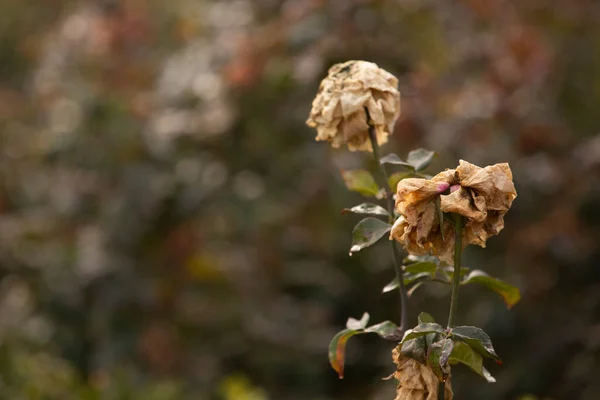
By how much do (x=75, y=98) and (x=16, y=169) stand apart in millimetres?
926

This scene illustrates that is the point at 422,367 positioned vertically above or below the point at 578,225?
above

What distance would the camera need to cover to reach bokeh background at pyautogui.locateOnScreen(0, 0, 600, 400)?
2.38 meters

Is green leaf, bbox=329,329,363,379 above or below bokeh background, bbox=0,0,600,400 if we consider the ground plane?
above

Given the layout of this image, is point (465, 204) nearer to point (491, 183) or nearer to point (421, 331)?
point (491, 183)

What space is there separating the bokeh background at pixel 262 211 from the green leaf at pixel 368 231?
1248mm

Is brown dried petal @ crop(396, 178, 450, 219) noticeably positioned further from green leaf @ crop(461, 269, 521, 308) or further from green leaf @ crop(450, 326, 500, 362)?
green leaf @ crop(461, 269, 521, 308)

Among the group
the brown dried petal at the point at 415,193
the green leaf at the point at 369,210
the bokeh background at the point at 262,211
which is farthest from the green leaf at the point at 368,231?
the bokeh background at the point at 262,211

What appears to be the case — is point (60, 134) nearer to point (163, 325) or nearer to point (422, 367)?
point (163, 325)

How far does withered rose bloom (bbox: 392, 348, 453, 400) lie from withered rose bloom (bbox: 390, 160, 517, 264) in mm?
122

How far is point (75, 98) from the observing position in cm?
266

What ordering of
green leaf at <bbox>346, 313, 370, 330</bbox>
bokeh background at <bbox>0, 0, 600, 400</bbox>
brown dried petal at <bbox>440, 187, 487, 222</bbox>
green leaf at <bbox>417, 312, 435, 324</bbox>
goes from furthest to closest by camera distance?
bokeh background at <bbox>0, 0, 600, 400</bbox> → green leaf at <bbox>346, 313, 370, 330</bbox> → green leaf at <bbox>417, 312, 435, 324</bbox> → brown dried petal at <bbox>440, 187, 487, 222</bbox>

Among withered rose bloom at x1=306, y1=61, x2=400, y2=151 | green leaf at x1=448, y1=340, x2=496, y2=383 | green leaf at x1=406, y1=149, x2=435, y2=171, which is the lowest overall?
green leaf at x1=448, y1=340, x2=496, y2=383

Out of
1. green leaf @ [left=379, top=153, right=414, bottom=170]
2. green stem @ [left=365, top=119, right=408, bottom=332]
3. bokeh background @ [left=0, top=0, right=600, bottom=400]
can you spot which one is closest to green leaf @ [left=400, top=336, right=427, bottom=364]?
green stem @ [left=365, top=119, right=408, bottom=332]

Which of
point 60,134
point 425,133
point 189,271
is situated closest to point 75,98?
point 60,134
